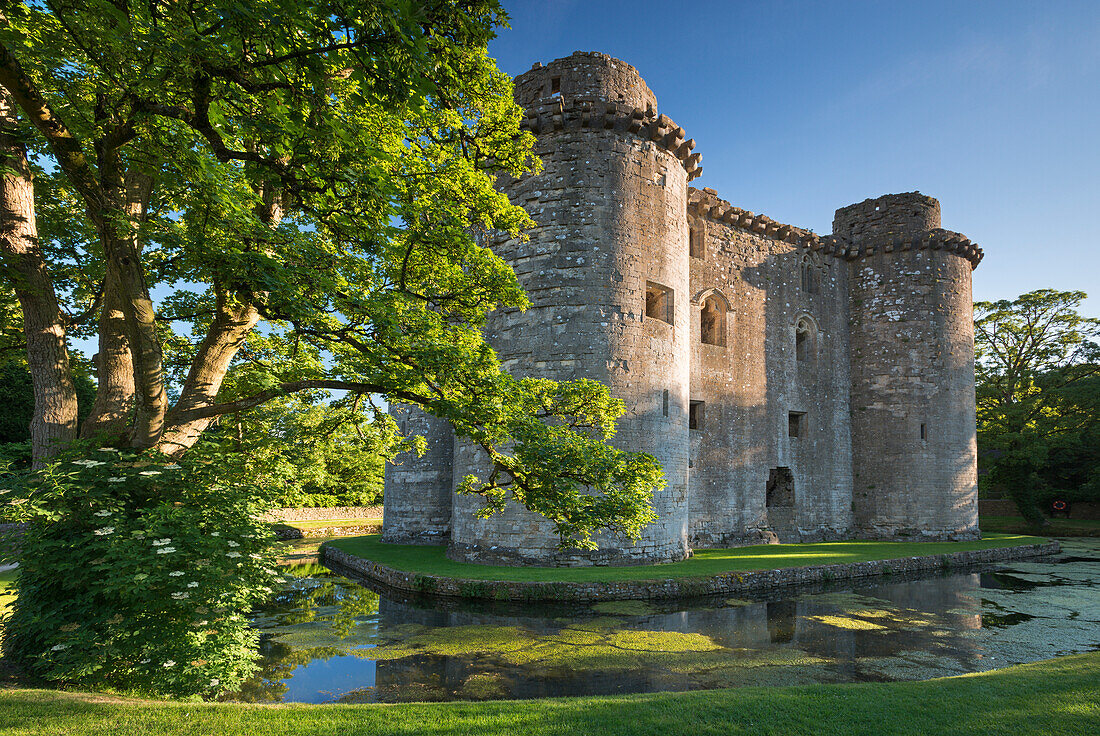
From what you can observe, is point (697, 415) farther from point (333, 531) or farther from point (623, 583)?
point (333, 531)

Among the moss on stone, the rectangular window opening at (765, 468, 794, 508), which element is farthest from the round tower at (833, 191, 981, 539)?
the moss on stone

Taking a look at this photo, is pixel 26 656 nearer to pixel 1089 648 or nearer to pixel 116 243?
pixel 116 243

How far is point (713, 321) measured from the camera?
19297mm

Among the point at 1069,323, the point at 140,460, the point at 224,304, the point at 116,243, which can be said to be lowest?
the point at 140,460

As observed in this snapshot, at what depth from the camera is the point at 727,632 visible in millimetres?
8844

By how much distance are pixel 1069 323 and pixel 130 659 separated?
3890 cm

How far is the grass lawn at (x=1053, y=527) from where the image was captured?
25308mm

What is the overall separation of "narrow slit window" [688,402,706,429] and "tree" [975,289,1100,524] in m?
17.3

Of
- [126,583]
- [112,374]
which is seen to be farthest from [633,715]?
[112,374]

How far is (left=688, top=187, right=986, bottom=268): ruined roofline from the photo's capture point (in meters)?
19.4

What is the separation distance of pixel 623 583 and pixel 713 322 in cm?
1077

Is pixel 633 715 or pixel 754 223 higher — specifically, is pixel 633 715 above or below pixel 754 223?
below

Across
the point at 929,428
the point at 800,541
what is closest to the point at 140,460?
the point at 800,541

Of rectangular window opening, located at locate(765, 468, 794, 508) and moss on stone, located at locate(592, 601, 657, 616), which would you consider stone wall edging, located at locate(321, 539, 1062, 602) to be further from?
rectangular window opening, located at locate(765, 468, 794, 508)
